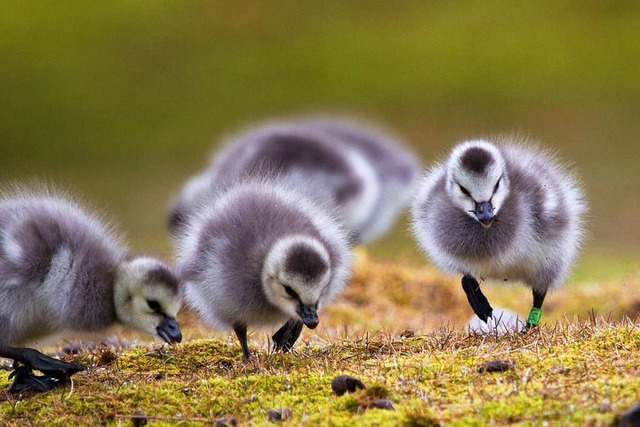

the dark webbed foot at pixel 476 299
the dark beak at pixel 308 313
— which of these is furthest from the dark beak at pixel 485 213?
the dark beak at pixel 308 313

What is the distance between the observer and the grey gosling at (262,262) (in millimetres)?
5980

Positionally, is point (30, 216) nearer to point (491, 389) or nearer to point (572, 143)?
point (491, 389)

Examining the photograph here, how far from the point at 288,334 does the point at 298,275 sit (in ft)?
2.64

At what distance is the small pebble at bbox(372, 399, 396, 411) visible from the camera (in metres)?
4.65

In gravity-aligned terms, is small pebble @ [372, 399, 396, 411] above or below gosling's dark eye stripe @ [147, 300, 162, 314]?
below

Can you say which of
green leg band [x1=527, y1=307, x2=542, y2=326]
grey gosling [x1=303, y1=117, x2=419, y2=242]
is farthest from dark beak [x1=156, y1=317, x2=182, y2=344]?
grey gosling [x1=303, y1=117, x2=419, y2=242]

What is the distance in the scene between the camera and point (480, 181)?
6.32 meters

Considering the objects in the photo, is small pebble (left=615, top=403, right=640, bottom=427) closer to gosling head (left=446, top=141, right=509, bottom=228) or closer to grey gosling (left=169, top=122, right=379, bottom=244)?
gosling head (left=446, top=141, right=509, bottom=228)

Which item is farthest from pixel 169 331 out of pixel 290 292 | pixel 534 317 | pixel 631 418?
pixel 631 418

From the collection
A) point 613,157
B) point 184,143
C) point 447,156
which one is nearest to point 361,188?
point 447,156

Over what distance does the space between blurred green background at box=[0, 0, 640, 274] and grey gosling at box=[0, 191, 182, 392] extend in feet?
78.5

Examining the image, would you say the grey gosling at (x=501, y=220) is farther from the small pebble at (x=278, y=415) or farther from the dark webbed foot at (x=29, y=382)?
the dark webbed foot at (x=29, y=382)

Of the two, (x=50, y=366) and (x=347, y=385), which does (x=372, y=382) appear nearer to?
(x=347, y=385)

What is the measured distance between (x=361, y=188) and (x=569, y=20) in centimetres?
2925
